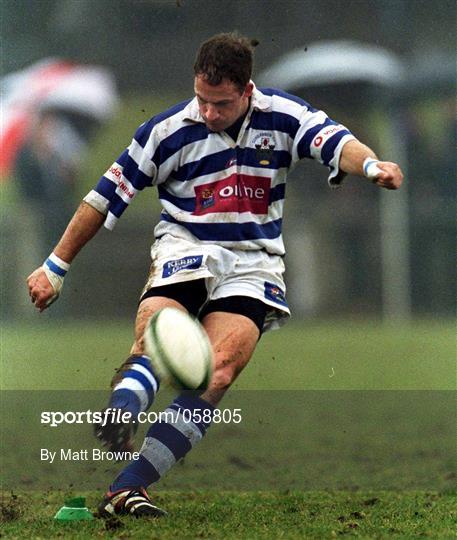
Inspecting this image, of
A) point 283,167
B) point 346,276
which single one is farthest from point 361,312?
point 283,167

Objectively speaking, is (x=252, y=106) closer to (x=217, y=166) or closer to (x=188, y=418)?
(x=217, y=166)

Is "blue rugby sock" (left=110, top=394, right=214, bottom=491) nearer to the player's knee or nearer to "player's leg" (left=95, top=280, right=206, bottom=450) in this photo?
the player's knee

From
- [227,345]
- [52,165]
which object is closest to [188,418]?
[227,345]

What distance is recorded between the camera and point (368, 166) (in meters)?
5.12

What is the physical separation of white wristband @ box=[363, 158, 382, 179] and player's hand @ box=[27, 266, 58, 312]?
1.53 metres

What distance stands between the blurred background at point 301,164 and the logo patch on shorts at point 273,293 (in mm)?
11980

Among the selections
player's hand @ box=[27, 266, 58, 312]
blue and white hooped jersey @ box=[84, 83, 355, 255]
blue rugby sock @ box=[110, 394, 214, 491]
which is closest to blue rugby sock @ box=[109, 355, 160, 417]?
blue rugby sock @ box=[110, 394, 214, 491]

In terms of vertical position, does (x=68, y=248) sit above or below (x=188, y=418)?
above

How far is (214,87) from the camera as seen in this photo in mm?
5293

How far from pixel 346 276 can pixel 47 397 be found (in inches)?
433

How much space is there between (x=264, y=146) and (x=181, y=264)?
659mm

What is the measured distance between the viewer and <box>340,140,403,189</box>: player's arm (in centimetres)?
495

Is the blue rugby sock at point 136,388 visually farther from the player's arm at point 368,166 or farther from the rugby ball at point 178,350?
the player's arm at point 368,166

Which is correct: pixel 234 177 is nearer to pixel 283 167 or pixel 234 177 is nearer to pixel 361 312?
pixel 283 167
